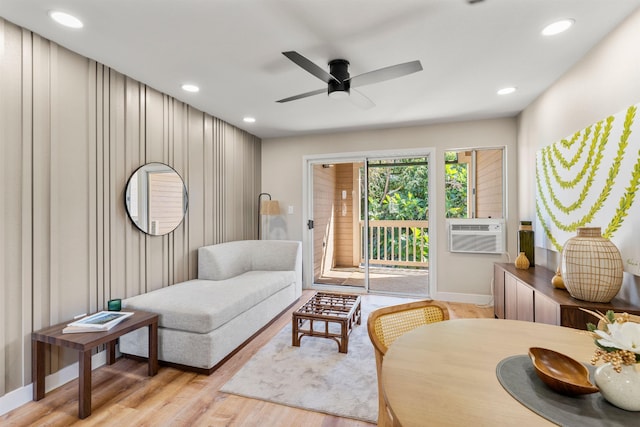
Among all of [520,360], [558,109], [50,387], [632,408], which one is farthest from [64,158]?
[558,109]

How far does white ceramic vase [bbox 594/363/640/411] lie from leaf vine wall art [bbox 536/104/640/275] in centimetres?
150

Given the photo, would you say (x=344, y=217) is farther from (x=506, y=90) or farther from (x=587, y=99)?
(x=587, y=99)

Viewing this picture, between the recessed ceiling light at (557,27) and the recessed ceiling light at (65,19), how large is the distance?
2.95 m

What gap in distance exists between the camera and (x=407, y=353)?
3.54ft

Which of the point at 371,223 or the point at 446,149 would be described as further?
the point at 371,223

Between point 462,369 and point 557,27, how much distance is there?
2.23 metres

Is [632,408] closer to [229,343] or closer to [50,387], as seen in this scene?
[229,343]

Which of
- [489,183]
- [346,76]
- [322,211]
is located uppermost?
[346,76]

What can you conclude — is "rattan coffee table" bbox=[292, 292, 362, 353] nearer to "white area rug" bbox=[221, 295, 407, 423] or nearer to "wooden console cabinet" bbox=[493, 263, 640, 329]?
"white area rug" bbox=[221, 295, 407, 423]

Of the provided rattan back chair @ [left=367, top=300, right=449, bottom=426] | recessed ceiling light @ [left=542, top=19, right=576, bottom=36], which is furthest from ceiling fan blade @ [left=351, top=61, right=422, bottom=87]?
rattan back chair @ [left=367, top=300, right=449, bottom=426]

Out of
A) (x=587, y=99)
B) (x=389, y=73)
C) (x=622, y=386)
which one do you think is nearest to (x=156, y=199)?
(x=389, y=73)

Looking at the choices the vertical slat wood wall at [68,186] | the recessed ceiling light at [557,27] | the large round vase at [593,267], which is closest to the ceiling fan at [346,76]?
the recessed ceiling light at [557,27]

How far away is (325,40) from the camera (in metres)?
2.09

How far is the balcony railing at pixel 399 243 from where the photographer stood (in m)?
5.07
